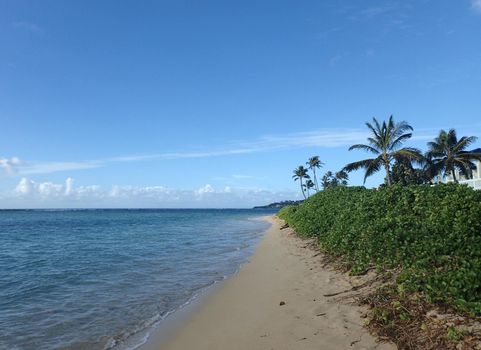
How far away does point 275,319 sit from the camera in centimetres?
732

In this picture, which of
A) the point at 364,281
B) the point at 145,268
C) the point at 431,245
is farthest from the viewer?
the point at 145,268

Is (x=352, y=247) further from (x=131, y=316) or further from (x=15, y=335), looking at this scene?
Answer: (x=15, y=335)

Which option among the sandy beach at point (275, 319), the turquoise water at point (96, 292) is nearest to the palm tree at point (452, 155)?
the turquoise water at point (96, 292)

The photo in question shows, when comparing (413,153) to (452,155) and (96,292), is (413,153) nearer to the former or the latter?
(452,155)

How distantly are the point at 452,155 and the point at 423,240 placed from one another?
3541 cm

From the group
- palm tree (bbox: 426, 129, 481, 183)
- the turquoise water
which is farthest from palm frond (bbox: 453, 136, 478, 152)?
the turquoise water

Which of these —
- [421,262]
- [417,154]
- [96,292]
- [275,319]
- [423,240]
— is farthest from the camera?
[417,154]

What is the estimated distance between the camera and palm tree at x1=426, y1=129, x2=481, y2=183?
37500mm

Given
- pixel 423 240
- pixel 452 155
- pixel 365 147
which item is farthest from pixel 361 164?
pixel 423 240

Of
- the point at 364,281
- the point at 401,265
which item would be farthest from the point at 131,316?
the point at 401,265

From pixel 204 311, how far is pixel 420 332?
16.1 ft

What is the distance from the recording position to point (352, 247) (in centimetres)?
1088

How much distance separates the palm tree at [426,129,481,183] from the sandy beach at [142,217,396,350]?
32.3m

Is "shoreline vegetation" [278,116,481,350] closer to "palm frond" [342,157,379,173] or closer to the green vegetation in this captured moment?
the green vegetation
